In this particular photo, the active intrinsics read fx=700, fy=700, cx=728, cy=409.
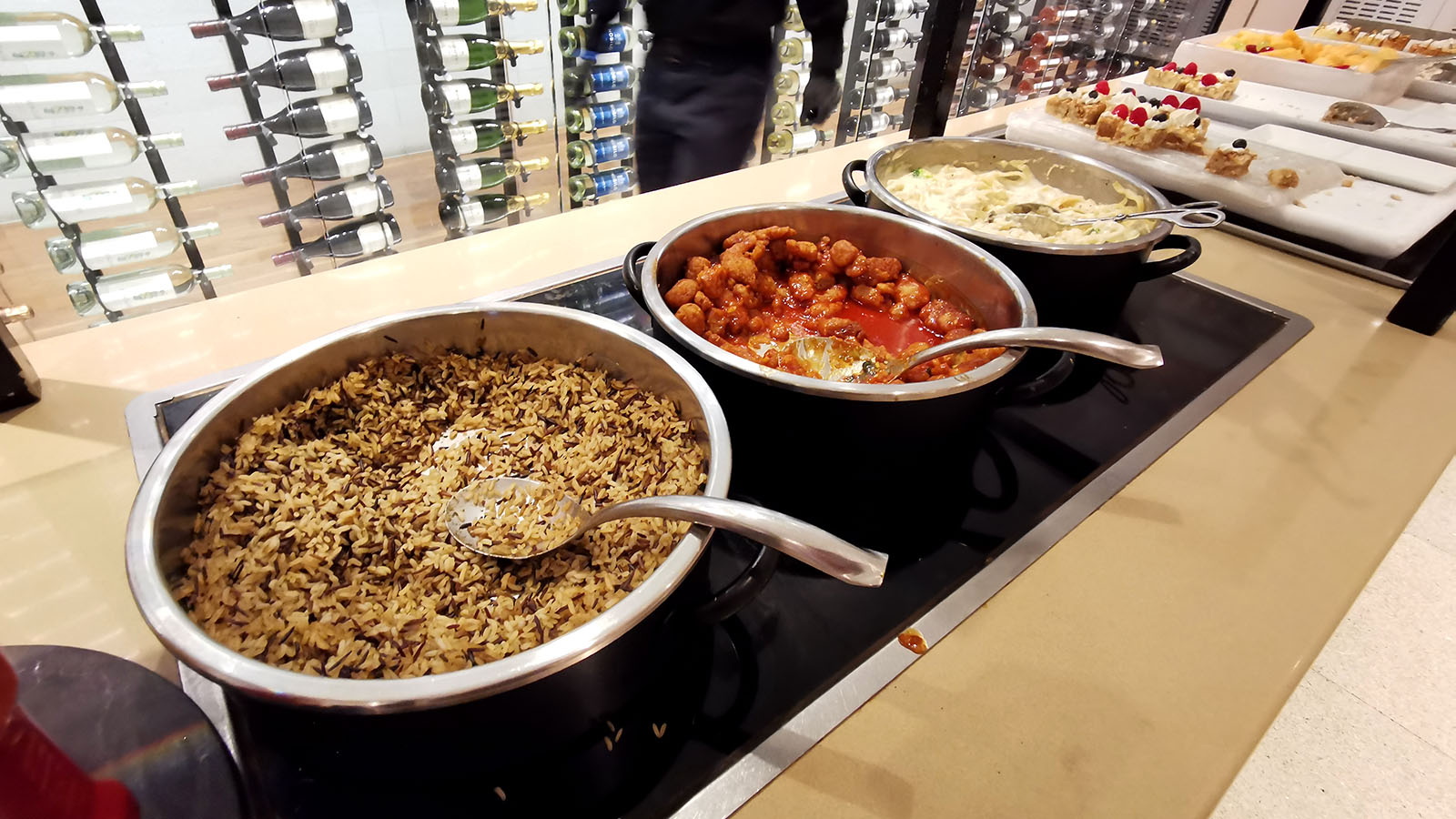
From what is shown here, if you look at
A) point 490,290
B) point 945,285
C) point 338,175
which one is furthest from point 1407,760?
point 338,175

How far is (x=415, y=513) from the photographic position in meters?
0.70

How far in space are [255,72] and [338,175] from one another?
0.22 meters

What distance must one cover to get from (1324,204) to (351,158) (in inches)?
87.8

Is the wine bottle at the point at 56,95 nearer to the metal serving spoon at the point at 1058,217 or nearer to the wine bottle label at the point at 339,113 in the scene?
the wine bottle label at the point at 339,113

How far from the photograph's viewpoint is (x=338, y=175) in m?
1.43

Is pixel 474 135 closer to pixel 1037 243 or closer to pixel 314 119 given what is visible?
pixel 314 119

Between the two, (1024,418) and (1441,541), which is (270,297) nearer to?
(1024,418)

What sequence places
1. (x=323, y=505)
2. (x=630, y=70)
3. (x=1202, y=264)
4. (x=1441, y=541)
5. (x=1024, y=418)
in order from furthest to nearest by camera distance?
(x=1441, y=541)
(x=630, y=70)
(x=1202, y=264)
(x=1024, y=418)
(x=323, y=505)

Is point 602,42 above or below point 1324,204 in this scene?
above

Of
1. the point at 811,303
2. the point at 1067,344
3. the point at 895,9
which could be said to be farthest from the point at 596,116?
the point at 1067,344

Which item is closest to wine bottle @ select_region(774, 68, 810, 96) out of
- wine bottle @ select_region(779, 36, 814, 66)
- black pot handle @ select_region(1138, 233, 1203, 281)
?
wine bottle @ select_region(779, 36, 814, 66)

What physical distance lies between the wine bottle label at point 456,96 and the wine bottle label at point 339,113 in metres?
0.22

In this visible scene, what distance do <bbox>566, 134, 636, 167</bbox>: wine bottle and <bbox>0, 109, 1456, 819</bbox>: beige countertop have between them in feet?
2.66

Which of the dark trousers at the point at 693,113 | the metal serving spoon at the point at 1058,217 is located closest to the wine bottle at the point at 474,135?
the dark trousers at the point at 693,113
